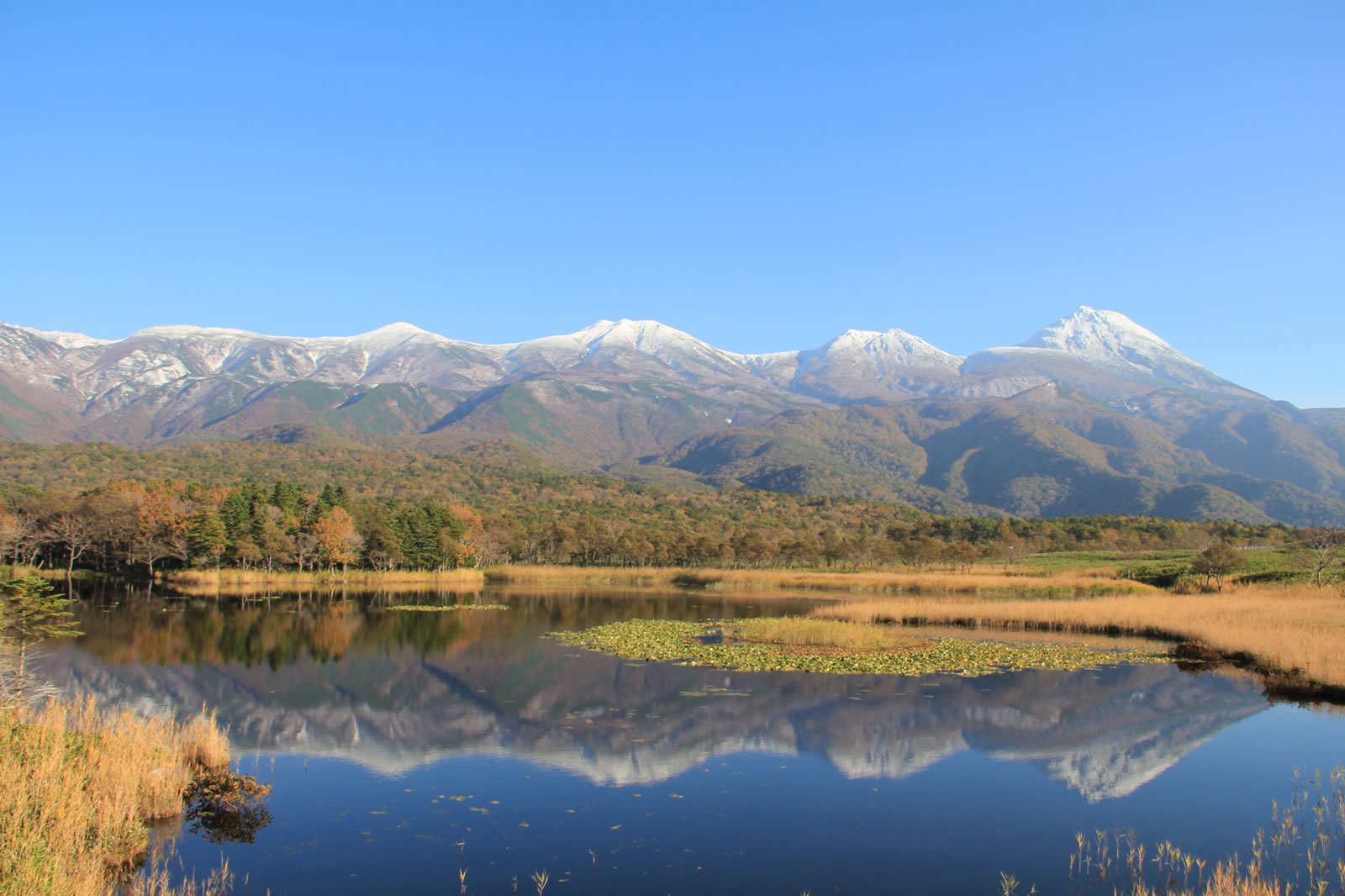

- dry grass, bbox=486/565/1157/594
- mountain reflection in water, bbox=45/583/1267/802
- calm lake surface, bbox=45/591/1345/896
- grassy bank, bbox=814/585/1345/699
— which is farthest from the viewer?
dry grass, bbox=486/565/1157/594

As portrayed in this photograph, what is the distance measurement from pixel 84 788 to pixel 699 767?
15.5 m

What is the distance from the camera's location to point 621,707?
32.3 metres

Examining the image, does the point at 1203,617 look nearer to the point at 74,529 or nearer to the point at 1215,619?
the point at 1215,619

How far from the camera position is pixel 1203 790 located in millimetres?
22656

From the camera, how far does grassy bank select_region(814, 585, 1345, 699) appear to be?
3534 centimetres

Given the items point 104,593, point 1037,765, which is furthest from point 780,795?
point 104,593

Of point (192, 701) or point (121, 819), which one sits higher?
point (121, 819)

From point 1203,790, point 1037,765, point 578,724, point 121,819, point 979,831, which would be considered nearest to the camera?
point 121,819

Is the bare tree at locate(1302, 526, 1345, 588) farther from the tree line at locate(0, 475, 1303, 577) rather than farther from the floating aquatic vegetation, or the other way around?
the tree line at locate(0, 475, 1303, 577)

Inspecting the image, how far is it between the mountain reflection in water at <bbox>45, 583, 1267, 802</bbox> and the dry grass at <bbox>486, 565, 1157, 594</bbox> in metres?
40.8

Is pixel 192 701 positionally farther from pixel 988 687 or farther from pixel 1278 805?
pixel 1278 805

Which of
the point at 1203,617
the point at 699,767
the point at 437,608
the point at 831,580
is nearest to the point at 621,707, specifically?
the point at 699,767

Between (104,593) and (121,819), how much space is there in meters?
77.8

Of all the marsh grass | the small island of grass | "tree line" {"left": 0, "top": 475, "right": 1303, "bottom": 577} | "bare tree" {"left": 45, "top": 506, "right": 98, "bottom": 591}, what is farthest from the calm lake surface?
"bare tree" {"left": 45, "top": 506, "right": 98, "bottom": 591}
